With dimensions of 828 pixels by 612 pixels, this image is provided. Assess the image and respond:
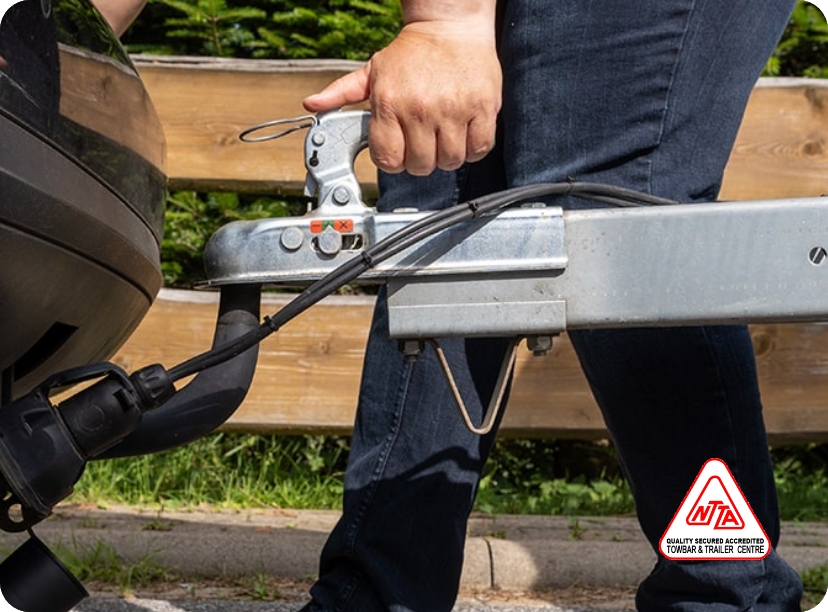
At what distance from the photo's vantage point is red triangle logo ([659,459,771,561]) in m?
1.57

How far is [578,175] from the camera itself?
4.98 feet

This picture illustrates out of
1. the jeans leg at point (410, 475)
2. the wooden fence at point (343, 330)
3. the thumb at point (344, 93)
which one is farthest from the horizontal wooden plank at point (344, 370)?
the thumb at point (344, 93)

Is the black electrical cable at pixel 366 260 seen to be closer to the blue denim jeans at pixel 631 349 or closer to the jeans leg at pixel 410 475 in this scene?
the blue denim jeans at pixel 631 349

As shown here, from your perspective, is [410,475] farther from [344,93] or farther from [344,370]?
[344,370]

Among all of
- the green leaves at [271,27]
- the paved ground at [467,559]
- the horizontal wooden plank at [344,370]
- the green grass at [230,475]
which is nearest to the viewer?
the paved ground at [467,559]

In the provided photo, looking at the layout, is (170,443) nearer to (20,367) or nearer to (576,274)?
(20,367)

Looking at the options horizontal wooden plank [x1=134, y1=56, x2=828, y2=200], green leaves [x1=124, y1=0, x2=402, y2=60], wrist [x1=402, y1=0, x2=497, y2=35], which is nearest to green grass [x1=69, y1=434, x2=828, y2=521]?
horizontal wooden plank [x1=134, y1=56, x2=828, y2=200]

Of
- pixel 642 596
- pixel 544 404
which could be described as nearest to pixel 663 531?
pixel 642 596

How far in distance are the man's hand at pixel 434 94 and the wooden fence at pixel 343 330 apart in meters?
1.89

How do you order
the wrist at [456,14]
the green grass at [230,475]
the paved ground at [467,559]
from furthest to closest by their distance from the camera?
the green grass at [230,475], the paved ground at [467,559], the wrist at [456,14]

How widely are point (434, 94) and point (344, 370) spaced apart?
6.59 feet

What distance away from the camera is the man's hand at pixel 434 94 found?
4.25 feet

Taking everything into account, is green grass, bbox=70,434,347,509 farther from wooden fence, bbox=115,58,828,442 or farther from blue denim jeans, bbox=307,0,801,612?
blue denim jeans, bbox=307,0,801,612

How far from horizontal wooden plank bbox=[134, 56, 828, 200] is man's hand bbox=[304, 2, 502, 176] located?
1934mm
